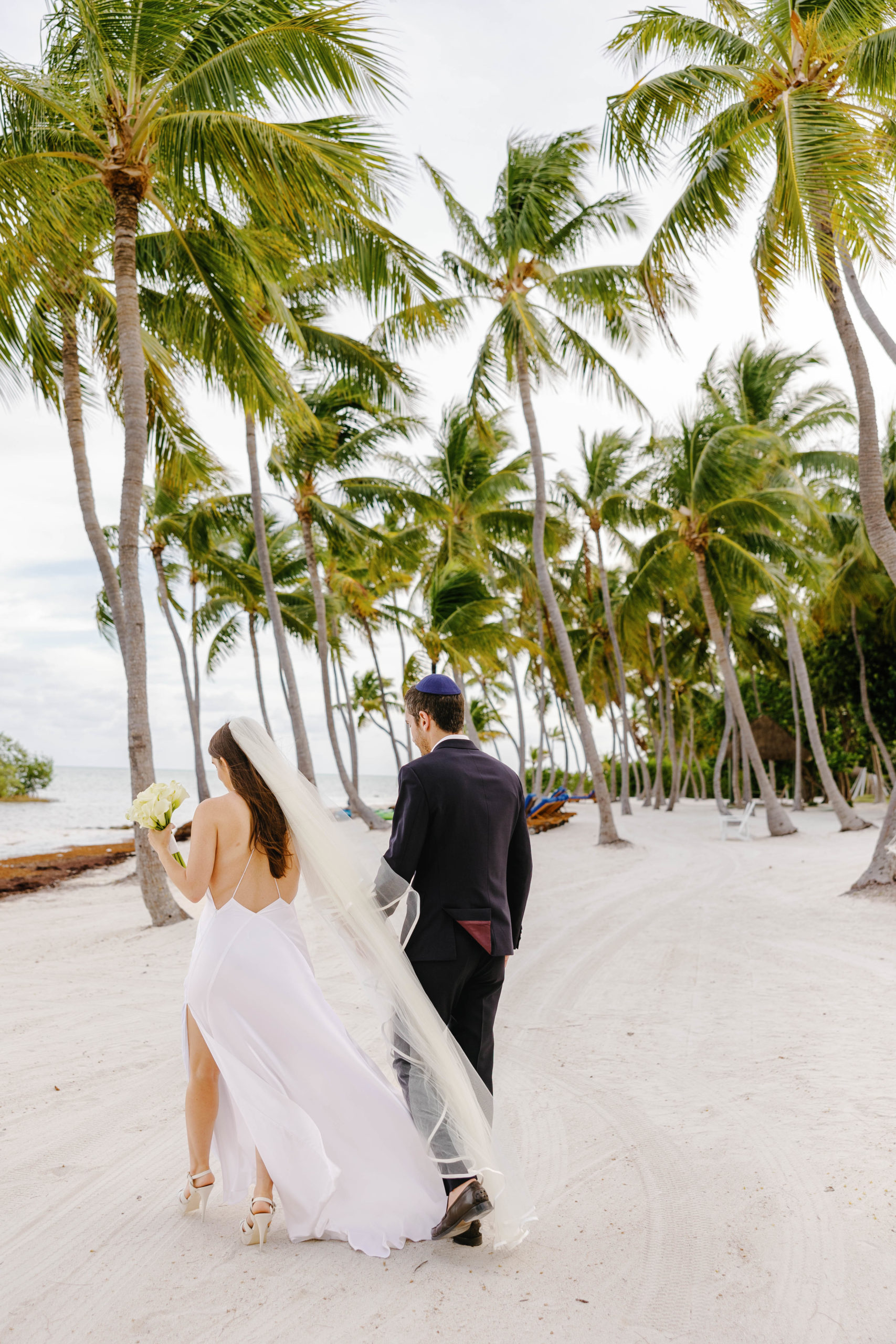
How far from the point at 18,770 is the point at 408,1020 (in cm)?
5250

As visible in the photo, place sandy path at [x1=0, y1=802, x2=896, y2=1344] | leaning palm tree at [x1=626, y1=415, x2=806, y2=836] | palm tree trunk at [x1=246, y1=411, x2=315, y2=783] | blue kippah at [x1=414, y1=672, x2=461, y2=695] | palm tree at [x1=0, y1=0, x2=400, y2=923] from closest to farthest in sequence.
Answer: sandy path at [x1=0, y1=802, x2=896, y2=1344] → blue kippah at [x1=414, y1=672, x2=461, y2=695] → palm tree at [x1=0, y1=0, x2=400, y2=923] → palm tree trunk at [x1=246, y1=411, x2=315, y2=783] → leaning palm tree at [x1=626, y1=415, x2=806, y2=836]

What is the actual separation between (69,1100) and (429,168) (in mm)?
15821

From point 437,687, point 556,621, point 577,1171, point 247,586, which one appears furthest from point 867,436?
point 247,586

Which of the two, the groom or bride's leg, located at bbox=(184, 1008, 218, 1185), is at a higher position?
the groom

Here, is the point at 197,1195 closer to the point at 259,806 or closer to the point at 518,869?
the point at 259,806

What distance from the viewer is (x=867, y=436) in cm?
925

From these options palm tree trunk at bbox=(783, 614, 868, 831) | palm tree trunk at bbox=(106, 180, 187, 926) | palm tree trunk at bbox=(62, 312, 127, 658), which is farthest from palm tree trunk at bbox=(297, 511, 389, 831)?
palm tree trunk at bbox=(106, 180, 187, 926)

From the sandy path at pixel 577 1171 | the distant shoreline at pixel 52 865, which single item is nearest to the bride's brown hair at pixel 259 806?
the sandy path at pixel 577 1171

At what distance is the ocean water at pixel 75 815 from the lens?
24.4 m

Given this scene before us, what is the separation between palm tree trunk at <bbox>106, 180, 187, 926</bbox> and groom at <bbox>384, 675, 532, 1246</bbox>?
6.49m

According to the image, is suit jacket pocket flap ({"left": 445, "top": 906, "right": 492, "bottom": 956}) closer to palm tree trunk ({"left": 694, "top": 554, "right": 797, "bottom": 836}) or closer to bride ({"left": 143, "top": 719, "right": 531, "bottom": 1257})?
bride ({"left": 143, "top": 719, "right": 531, "bottom": 1257})

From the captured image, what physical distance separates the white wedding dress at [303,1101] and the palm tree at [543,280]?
1275 cm

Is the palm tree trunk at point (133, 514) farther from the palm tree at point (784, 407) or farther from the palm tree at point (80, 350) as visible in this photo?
the palm tree at point (784, 407)

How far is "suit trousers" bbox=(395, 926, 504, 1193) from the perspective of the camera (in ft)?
9.12
